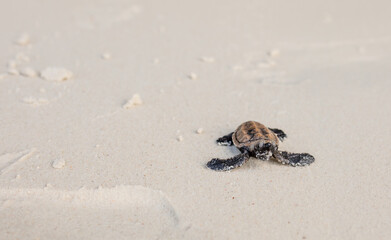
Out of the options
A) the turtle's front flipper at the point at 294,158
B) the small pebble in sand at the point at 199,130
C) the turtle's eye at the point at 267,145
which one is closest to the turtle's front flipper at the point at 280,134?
the turtle's front flipper at the point at 294,158

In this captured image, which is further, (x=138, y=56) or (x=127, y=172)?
(x=138, y=56)

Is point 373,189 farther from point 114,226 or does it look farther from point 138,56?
point 138,56

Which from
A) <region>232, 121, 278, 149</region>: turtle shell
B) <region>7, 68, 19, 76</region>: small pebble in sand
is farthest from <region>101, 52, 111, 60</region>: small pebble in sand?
<region>232, 121, 278, 149</region>: turtle shell

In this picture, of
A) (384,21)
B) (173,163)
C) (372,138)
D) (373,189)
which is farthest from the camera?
(384,21)

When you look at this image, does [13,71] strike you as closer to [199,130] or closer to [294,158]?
[199,130]

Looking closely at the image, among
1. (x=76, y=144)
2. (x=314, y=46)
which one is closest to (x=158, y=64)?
(x=76, y=144)

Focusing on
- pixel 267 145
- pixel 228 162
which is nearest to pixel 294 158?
pixel 267 145

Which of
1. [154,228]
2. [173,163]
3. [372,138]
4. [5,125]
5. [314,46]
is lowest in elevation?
[5,125]
